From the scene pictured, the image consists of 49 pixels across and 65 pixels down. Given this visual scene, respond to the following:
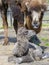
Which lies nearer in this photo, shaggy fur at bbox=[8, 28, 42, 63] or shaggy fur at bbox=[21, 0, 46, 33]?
shaggy fur at bbox=[8, 28, 42, 63]

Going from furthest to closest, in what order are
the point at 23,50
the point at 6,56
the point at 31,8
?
1. the point at 6,56
2. the point at 31,8
3. the point at 23,50

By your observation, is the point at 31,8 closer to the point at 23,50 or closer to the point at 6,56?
the point at 23,50

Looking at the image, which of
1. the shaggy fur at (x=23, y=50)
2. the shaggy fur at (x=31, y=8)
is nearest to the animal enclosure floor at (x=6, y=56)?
the shaggy fur at (x=23, y=50)

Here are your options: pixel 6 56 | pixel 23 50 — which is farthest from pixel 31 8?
pixel 6 56

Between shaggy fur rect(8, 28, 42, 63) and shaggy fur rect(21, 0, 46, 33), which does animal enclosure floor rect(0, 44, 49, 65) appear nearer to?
shaggy fur rect(8, 28, 42, 63)

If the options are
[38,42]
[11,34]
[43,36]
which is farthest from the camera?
[11,34]

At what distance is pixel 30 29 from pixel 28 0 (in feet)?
→ 1.90

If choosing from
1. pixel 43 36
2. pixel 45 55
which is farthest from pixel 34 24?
pixel 43 36

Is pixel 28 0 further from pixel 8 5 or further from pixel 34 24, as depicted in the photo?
pixel 8 5

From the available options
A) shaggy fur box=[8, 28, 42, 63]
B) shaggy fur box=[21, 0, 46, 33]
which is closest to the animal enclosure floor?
shaggy fur box=[8, 28, 42, 63]

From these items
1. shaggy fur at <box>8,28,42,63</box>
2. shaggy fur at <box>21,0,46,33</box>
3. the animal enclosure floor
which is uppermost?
shaggy fur at <box>21,0,46,33</box>

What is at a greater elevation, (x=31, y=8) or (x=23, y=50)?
(x=31, y=8)

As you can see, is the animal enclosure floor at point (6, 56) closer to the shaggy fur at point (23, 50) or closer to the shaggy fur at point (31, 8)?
the shaggy fur at point (23, 50)

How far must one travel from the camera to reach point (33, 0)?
5.97 m
